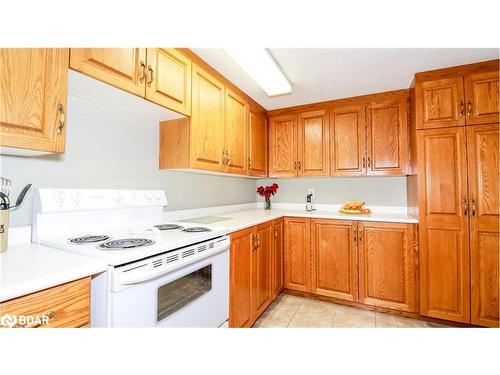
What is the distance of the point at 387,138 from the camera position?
245cm

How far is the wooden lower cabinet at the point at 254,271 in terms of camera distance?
173cm

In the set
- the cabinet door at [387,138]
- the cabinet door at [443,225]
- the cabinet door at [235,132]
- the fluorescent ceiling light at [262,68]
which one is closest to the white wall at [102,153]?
the cabinet door at [235,132]

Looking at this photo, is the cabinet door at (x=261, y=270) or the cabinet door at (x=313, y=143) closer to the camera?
the cabinet door at (x=261, y=270)

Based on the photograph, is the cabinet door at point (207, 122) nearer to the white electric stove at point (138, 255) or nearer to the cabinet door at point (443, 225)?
the white electric stove at point (138, 255)

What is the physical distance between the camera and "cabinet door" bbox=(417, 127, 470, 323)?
6.27 ft

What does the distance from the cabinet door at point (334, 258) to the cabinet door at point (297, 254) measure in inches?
2.2

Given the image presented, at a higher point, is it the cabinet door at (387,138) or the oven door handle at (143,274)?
the cabinet door at (387,138)

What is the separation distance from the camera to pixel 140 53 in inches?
52.5

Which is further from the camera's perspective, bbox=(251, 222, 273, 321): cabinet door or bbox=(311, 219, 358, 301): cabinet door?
bbox=(311, 219, 358, 301): cabinet door

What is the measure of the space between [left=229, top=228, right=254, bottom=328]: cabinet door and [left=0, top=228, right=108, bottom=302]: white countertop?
3.15ft

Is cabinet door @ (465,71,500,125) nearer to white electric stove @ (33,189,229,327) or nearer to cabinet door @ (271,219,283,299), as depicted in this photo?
cabinet door @ (271,219,283,299)

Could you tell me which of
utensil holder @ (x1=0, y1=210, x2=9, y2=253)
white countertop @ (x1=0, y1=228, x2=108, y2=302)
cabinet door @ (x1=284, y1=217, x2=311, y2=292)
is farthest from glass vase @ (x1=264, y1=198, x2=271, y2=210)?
utensil holder @ (x1=0, y1=210, x2=9, y2=253)

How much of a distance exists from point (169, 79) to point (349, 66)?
4.74 ft

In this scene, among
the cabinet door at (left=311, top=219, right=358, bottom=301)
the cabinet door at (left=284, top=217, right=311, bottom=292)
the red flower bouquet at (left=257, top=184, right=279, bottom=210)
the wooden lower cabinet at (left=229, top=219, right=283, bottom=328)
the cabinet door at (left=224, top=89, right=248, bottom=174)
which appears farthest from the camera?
the red flower bouquet at (left=257, top=184, right=279, bottom=210)
